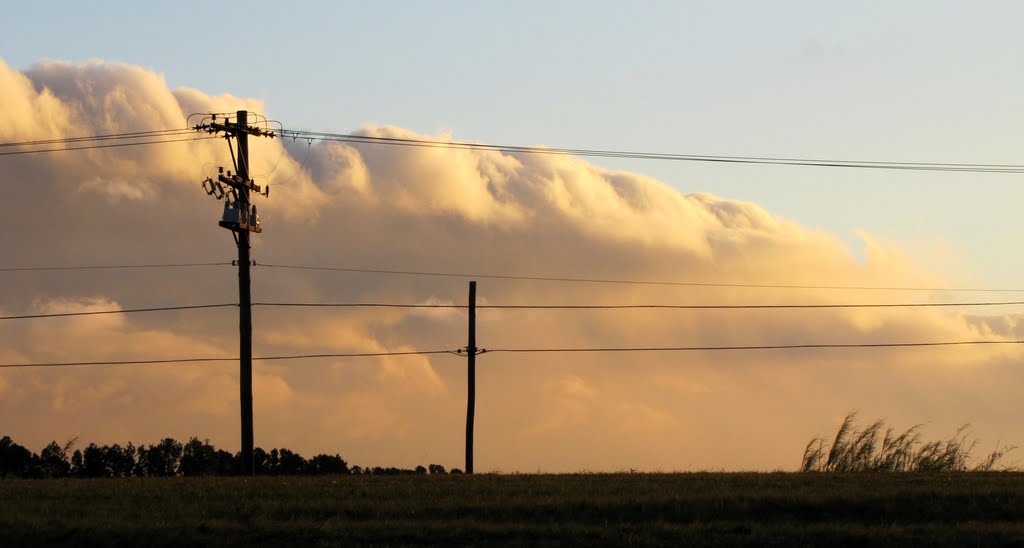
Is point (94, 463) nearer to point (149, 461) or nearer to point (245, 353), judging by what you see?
point (149, 461)

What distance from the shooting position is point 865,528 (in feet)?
77.6

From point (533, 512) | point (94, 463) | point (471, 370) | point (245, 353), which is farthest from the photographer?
point (94, 463)

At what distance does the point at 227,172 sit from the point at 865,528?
2221 cm

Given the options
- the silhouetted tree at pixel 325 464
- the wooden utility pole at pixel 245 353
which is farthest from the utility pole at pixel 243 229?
the silhouetted tree at pixel 325 464

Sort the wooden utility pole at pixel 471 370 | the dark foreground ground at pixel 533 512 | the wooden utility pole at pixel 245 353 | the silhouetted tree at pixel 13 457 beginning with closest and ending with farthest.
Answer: the dark foreground ground at pixel 533 512 < the wooden utility pole at pixel 245 353 < the wooden utility pole at pixel 471 370 < the silhouetted tree at pixel 13 457

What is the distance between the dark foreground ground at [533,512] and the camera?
23078 millimetres

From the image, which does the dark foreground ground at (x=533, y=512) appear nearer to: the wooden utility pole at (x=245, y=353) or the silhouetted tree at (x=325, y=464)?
the wooden utility pole at (x=245, y=353)

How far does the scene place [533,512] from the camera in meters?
25.5

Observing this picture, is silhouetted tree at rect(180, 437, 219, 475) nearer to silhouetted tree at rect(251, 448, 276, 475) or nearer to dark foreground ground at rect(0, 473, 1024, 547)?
silhouetted tree at rect(251, 448, 276, 475)

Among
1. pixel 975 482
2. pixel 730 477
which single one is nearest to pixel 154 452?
pixel 730 477

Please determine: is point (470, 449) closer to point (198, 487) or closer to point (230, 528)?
point (198, 487)

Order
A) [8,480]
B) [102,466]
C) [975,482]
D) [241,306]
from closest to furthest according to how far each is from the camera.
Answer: [975,482], [8,480], [241,306], [102,466]

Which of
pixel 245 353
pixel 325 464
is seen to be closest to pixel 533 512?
pixel 245 353

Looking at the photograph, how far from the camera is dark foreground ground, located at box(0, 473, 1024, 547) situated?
2308 cm
